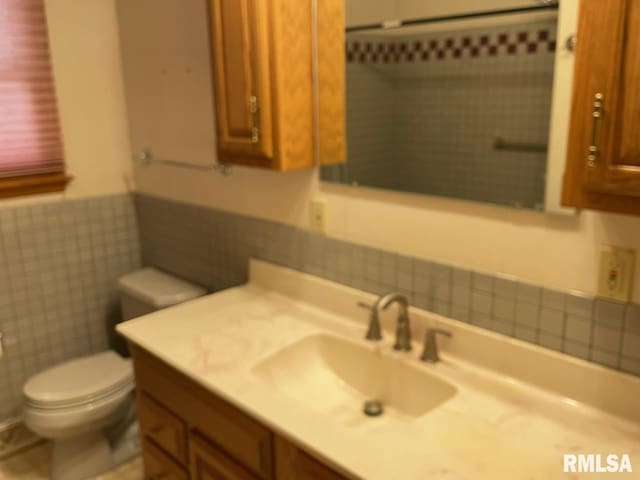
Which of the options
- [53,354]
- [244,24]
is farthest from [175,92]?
[53,354]

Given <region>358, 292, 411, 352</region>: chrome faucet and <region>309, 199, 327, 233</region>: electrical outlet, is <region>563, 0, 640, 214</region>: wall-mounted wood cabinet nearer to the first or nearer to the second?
<region>358, 292, 411, 352</region>: chrome faucet

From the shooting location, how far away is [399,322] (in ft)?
5.20

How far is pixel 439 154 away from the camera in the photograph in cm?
154

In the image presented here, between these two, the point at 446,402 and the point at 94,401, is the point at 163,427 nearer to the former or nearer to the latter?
the point at 94,401

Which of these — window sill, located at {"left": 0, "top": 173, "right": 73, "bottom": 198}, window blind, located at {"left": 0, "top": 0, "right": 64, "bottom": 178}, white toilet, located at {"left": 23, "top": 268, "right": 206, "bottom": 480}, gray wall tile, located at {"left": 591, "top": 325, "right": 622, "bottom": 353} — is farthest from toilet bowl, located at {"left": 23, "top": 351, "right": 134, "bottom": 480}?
gray wall tile, located at {"left": 591, "top": 325, "right": 622, "bottom": 353}

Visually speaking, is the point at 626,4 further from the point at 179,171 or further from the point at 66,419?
the point at 66,419

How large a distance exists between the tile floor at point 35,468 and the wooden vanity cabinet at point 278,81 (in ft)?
4.67

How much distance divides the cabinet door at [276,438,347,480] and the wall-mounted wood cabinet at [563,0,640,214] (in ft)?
2.38

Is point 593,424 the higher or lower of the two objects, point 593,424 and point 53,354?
the higher

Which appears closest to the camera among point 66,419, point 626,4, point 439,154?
point 626,4

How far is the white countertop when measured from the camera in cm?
112

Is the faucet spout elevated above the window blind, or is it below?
below

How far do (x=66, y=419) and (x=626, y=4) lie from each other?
2159 mm

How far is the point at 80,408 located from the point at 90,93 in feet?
4.28
